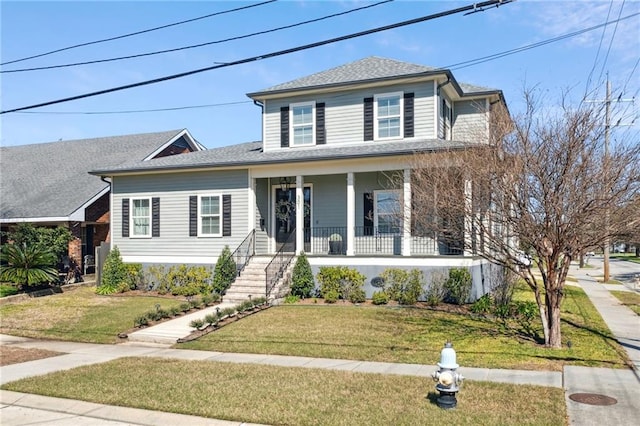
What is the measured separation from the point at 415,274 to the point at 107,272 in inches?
436

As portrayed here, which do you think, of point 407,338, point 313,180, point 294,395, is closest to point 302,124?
point 313,180

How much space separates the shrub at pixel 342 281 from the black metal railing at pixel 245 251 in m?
3.15

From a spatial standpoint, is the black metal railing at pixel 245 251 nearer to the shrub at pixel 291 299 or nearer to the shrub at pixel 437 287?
the shrub at pixel 291 299

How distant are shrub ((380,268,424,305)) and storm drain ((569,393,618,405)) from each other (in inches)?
323

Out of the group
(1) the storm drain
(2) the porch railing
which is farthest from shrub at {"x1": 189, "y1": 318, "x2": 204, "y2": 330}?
(1) the storm drain

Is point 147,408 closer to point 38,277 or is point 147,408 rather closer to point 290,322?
point 290,322

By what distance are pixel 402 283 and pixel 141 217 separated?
1048 centimetres

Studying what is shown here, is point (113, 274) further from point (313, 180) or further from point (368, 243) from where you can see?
point (368, 243)

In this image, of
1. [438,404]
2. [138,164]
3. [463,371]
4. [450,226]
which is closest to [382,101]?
[450,226]

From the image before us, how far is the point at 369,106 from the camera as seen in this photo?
18.2 m

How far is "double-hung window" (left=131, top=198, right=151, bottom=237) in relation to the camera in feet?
67.3

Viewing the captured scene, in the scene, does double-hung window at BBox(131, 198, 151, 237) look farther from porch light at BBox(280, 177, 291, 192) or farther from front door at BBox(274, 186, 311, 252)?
porch light at BBox(280, 177, 291, 192)

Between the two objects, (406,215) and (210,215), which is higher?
(210,215)

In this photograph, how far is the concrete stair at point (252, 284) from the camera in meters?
16.3
